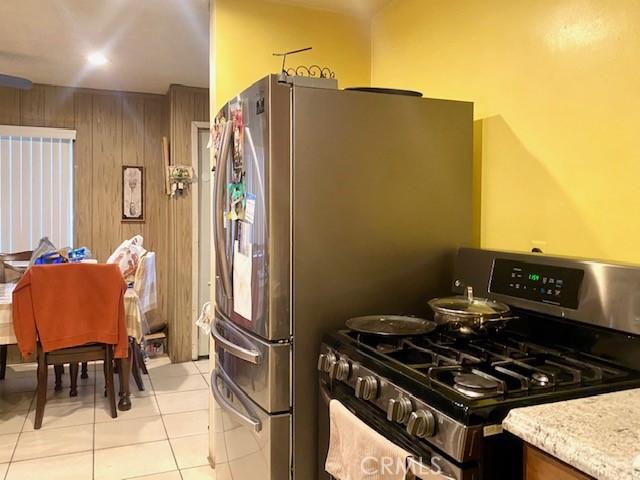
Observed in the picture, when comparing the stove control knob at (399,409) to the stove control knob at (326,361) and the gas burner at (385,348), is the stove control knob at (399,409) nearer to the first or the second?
the gas burner at (385,348)

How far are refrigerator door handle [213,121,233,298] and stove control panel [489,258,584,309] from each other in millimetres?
966

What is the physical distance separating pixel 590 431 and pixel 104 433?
2.94 meters

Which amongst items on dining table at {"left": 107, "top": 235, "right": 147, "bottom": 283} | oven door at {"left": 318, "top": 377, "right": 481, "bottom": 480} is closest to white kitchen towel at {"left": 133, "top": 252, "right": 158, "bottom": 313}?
items on dining table at {"left": 107, "top": 235, "right": 147, "bottom": 283}

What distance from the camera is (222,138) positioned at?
2.13 metres

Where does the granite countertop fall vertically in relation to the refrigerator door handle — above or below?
below

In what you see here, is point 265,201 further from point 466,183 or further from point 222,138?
point 466,183

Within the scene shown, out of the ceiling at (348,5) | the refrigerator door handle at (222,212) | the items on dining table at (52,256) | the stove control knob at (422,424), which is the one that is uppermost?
the ceiling at (348,5)

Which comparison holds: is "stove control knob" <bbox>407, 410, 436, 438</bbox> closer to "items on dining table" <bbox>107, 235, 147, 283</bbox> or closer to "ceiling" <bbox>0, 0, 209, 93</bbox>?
"ceiling" <bbox>0, 0, 209, 93</bbox>

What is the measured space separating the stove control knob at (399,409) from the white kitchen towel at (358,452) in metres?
0.06

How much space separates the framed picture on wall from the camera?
4.85 m

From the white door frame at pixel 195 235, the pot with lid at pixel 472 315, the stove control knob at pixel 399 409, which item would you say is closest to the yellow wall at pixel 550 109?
the pot with lid at pixel 472 315

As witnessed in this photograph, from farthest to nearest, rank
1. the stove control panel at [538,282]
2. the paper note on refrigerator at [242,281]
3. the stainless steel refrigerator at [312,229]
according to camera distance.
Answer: the paper note on refrigerator at [242,281] < the stainless steel refrigerator at [312,229] < the stove control panel at [538,282]

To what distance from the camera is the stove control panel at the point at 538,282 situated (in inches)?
57.6

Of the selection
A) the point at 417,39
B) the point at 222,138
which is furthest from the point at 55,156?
the point at 417,39
